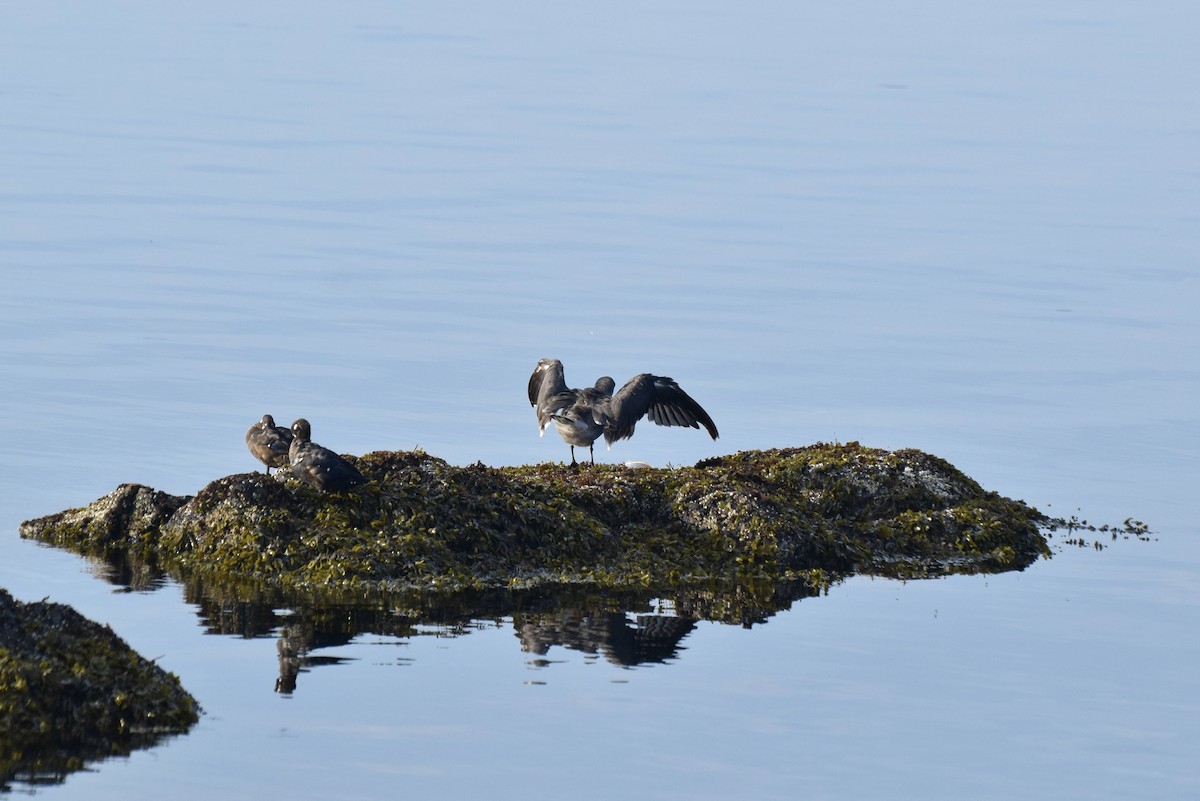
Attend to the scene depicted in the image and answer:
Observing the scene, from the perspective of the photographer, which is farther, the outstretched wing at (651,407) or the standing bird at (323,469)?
the outstretched wing at (651,407)

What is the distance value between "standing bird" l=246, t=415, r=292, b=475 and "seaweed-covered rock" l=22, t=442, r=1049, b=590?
1263mm

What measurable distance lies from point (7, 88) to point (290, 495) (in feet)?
114

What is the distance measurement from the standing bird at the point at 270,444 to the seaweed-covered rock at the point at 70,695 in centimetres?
457

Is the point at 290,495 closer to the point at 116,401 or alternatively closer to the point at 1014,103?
the point at 116,401

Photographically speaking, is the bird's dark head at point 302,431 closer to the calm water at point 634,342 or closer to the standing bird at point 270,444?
the standing bird at point 270,444

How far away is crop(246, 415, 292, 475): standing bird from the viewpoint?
1452 cm

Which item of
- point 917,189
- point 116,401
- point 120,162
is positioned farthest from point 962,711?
point 120,162

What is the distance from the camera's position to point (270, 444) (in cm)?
1458

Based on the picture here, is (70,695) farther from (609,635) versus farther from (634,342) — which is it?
(634,342)

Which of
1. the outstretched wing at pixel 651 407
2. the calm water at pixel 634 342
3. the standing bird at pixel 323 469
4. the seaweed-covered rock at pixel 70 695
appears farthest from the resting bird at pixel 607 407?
the seaweed-covered rock at pixel 70 695

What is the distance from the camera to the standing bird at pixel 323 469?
41.8ft

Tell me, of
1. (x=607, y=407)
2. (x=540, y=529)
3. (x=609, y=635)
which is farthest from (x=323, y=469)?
(x=607, y=407)

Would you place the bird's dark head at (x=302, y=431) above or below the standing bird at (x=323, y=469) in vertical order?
above

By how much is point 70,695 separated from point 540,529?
430 cm
